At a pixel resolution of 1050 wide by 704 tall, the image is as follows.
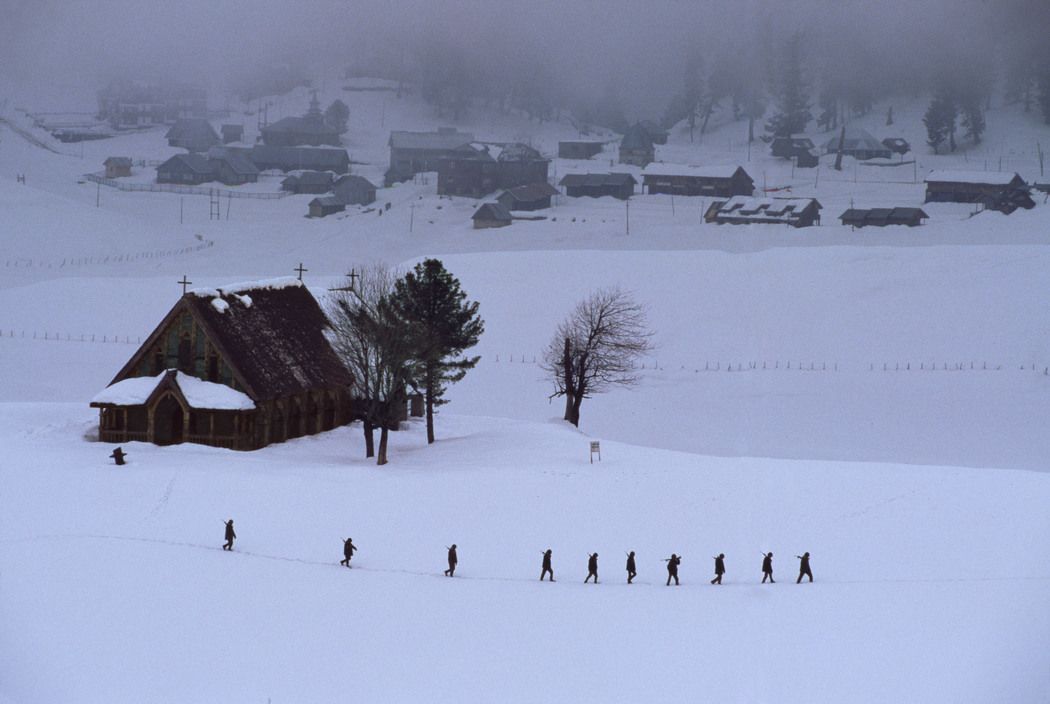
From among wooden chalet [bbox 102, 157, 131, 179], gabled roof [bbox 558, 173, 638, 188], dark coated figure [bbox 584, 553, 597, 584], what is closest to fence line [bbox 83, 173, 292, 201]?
wooden chalet [bbox 102, 157, 131, 179]

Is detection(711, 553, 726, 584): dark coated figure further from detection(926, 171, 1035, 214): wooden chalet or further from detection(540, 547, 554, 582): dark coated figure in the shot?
detection(926, 171, 1035, 214): wooden chalet

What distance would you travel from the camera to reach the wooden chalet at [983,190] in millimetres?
134750

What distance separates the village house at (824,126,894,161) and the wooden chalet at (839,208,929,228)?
37.8m

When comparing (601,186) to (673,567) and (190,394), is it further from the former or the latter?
(673,567)

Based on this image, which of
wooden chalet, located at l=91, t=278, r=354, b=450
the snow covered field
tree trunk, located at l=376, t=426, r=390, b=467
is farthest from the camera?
wooden chalet, located at l=91, t=278, r=354, b=450

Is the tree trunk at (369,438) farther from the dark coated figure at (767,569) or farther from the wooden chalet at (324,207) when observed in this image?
the wooden chalet at (324,207)

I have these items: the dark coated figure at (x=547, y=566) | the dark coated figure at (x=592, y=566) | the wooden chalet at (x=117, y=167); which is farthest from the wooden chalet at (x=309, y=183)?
the dark coated figure at (x=592, y=566)

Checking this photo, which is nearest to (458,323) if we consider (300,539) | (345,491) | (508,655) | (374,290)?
(374,290)

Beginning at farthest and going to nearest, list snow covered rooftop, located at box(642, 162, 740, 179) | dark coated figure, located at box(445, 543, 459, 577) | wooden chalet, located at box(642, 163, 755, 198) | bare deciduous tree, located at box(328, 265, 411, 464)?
1. snow covered rooftop, located at box(642, 162, 740, 179)
2. wooden chalet, located at box(642, 163, 755, 198)
3. bare deciduous tree, located at box(328, 265, 411, 464)
4. dark coated figure, located at box(445, 543, 459, 577)

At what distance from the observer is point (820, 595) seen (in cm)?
3253

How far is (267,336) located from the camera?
50.9 metres

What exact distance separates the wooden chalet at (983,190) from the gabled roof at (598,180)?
100 feet

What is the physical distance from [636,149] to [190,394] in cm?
13500

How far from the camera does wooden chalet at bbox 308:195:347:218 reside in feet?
461
